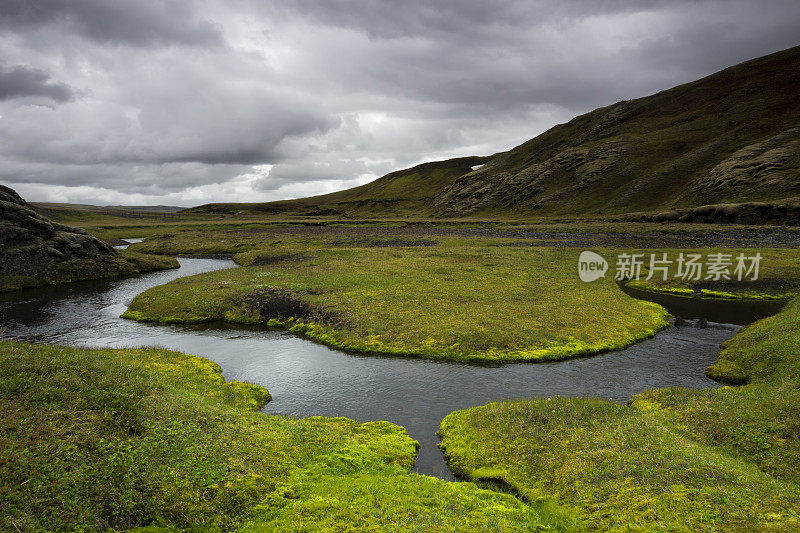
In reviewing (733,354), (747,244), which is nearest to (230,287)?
Result: (733,354)

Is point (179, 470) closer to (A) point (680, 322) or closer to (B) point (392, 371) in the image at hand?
(B) point (392, 371)

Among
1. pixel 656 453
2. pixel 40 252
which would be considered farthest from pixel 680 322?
pixel 40 252

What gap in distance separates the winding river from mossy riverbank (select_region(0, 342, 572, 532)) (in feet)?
14.1

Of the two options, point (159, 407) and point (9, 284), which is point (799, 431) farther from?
point (9, 284)

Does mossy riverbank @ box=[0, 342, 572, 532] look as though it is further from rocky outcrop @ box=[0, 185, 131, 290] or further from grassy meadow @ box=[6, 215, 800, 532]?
rocky outcrop @ box=[0, 185, 131, 290]

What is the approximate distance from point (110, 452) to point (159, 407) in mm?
3223

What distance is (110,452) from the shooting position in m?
12.9

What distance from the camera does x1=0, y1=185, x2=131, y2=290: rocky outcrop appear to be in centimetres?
6156

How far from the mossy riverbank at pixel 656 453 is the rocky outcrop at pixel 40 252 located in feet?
238

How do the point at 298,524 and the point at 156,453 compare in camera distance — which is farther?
the point at 156,453

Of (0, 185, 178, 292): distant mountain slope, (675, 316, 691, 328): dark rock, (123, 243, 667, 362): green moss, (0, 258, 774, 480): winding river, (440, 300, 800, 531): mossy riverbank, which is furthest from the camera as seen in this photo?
(0, 185, 178, 292): distant mountain slope

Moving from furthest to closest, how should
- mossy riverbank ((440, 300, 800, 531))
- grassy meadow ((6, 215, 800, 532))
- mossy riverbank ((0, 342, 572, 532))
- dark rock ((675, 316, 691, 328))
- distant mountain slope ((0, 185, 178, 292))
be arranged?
1. distant mountain slope ((0, 185, 178, 292))
2. dark rock ((675, 316, 691, 328))
3. mossy riverbank ((440, 300, 800, 531))
4. grassy meadow ((6, 215, 800, 532))
5. mossy riverbank ((0, 342, 572, 532))

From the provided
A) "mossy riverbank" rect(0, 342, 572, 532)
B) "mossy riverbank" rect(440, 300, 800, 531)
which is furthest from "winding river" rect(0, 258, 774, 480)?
"mossy riverbank" rect(0, 342, 572, 532)

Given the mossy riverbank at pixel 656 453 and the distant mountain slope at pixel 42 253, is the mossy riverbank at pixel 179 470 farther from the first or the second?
the distant mountain slope at pixel 42 253
